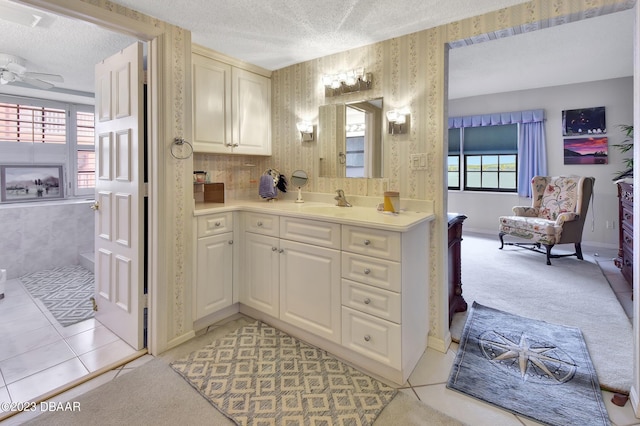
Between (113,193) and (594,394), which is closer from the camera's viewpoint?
(594,394)

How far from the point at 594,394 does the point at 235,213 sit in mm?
2574

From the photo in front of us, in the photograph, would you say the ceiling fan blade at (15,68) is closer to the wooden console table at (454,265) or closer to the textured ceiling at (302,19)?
the textured ceiling at (302,19)

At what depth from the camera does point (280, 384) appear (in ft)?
6.43

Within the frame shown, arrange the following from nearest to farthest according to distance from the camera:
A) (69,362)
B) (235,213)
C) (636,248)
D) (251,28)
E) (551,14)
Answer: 1. (636,248)
2. (551,14)
3. (69,362)
4. (251,28)
5. (235,213)

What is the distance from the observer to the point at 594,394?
6.06 ft

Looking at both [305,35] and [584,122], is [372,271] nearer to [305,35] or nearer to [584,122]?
[305,35]

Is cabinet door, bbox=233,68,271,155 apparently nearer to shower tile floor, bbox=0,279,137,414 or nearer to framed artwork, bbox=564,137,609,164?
shower tile floor, bbox=0,279,137,414

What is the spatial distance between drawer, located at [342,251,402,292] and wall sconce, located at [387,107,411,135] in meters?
1.03

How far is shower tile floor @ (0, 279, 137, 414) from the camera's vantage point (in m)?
1.97

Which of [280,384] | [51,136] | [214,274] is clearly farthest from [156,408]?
[51,136]

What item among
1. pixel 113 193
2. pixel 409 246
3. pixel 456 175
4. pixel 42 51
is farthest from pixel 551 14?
pixel 456 175

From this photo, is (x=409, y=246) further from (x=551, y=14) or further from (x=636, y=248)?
(x=551, y=14)

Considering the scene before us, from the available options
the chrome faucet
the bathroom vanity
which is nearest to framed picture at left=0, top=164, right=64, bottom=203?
the bathroom vanity

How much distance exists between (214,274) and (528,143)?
5.54 m
